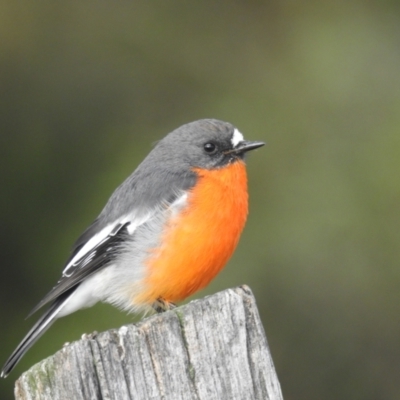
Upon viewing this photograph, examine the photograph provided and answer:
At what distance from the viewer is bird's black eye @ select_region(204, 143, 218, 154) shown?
5629mm

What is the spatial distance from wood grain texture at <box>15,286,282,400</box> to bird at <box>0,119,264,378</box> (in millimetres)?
1981

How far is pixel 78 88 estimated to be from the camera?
25.5 ft

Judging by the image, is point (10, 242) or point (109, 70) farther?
point (109, 70)

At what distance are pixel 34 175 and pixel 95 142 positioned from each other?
64 cm

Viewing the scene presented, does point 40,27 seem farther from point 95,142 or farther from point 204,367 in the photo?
point 204,367

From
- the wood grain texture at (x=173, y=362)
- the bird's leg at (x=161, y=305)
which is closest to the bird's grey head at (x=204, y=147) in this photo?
the bird's leg at (x=161, y=305)

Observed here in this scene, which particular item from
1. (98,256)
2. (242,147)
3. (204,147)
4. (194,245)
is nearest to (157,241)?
(194,245)

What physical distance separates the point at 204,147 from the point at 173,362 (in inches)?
117

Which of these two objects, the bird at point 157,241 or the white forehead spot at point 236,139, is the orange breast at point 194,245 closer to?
the bird at point 157,241

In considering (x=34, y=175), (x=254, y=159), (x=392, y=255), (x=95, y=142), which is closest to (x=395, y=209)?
(x=392, y=255)

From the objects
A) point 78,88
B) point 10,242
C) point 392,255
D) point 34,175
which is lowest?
point 392,255

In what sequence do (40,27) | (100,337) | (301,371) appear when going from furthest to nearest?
1. (40,27)
2. (301,371)
3. (100,337)

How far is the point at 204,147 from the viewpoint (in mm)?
5633

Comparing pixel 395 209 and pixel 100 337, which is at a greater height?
pixel 395 209
